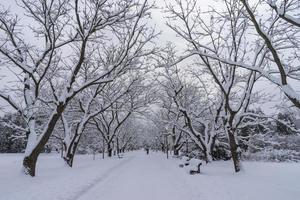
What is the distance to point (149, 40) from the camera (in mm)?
17266

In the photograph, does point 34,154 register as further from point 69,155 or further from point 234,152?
point 234,152

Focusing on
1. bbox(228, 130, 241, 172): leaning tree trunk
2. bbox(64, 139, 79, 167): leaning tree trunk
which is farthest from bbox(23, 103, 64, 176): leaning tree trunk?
bbox(228, 130, 241, 172): leaning tree trunk

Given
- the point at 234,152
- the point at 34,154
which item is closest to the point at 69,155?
the point at 34,154

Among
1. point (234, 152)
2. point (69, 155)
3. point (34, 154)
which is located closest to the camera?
point (34, 154)

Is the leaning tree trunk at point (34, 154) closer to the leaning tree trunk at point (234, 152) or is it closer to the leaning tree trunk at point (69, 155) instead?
the leaning tree trunk at point (69, 155)

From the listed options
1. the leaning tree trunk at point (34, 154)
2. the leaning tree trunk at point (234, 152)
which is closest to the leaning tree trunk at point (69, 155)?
the leaning tree trunk at point (34, 154)

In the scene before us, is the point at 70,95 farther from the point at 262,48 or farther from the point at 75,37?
the point at 262,48

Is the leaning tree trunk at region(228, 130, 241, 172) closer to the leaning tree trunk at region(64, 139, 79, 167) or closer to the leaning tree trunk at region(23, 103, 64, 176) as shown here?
the leaning tree trunk at region(23, 103, 64, 176)

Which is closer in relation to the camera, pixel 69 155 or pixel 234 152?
pixel 234 152

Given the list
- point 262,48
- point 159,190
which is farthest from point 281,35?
point 159,190

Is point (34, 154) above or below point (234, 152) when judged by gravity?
below

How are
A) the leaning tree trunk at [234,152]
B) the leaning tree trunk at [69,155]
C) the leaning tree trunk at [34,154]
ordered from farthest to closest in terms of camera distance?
the leaning tree trunk at [69,155]
the leaning tree trunk at [234,152]
the leaning tree trunk at [34,154]

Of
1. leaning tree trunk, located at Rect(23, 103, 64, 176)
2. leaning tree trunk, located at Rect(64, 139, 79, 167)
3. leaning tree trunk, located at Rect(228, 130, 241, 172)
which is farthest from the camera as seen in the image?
leaning tree trunk, located at Rect(64, 139, 79, 167)

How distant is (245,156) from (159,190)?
26.7 m
